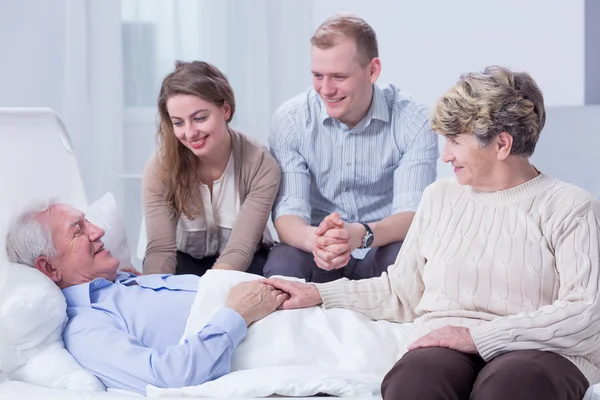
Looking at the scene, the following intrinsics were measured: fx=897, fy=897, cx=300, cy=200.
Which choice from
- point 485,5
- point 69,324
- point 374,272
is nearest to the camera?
point 69,324

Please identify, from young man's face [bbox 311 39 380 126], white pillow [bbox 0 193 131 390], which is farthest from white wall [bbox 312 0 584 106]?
white pillow [bbox 0 193 131 390]

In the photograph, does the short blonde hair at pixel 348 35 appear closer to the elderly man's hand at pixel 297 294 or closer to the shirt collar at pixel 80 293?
the elderly man's hand at pixel 297 294

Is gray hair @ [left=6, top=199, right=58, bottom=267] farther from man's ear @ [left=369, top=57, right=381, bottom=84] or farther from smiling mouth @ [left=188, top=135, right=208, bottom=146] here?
man's ear @ [left=369, top=57, right=381, bottom=84]

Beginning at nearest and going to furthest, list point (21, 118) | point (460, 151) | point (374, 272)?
point (460, 151) < point (21, 118) < point (374, 272)

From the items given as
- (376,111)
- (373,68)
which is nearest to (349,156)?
(376,111)

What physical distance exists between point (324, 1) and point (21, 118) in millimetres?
2072

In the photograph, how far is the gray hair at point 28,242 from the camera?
1947 millimetres

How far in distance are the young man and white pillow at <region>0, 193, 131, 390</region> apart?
30.3 inches

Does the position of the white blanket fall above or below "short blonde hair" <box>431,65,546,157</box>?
below

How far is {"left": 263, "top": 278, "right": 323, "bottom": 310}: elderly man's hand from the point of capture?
6.40 ft

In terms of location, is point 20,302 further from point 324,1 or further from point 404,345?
point 324,1

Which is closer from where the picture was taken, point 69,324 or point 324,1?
point 69,324

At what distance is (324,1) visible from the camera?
13.3 ft

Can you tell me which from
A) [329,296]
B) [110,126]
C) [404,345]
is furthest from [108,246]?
[110,126]
